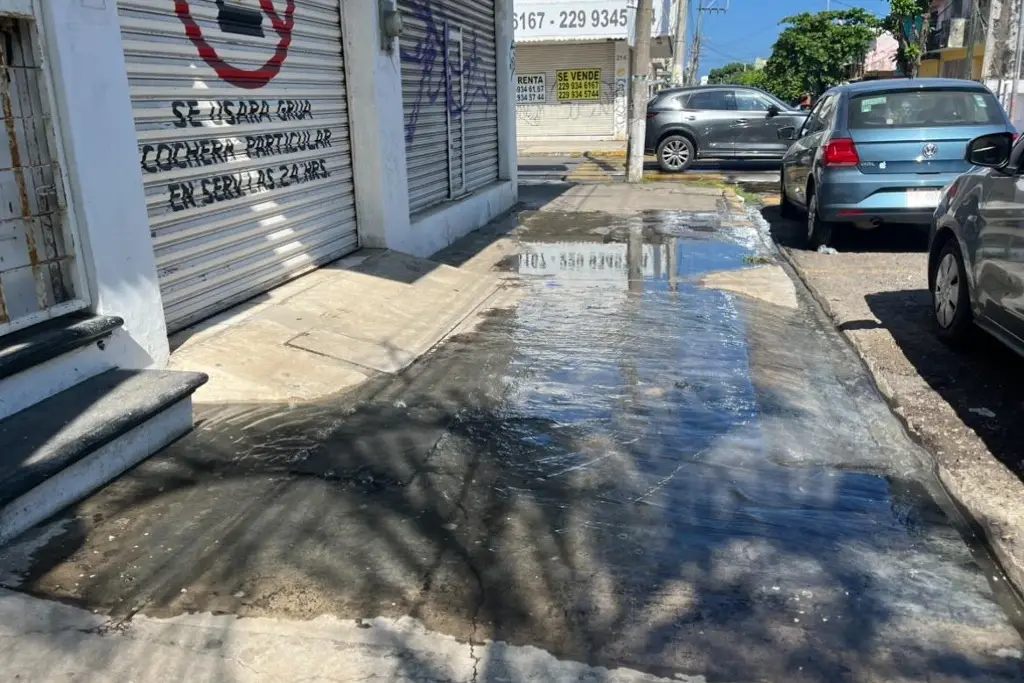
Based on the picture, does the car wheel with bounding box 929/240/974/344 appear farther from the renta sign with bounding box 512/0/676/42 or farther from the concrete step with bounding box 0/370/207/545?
the renta sign with bounding box 512/0/676/42

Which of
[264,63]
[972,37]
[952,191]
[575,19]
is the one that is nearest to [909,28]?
[972,37]

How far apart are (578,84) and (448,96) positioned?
19577 mm

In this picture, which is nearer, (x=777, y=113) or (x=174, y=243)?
(x=174, y=243)

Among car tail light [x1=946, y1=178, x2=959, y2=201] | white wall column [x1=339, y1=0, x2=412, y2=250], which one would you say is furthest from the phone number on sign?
car tail light [x1=946, y1=178, x2=959, y2=201]

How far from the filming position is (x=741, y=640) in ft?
9.17

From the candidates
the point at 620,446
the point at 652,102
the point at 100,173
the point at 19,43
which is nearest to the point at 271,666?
the point at 620,446

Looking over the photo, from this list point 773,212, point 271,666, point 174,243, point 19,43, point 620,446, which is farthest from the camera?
point 773,212

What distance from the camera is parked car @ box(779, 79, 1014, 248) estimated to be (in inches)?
343

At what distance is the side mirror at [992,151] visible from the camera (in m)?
5.46

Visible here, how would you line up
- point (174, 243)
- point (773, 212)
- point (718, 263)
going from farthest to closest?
point (773, 212)
point (718, 263)
point (174, 243)

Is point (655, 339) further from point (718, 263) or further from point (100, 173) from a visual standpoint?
point (100, 173)

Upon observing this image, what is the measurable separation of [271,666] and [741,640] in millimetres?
1454

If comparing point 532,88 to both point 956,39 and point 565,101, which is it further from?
point 956,39

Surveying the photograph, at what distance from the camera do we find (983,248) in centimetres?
537
